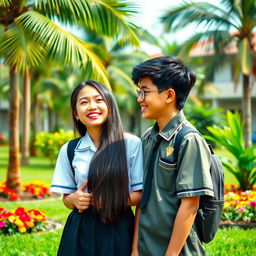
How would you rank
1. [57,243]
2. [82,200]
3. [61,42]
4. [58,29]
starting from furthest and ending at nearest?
[58,29]
[61,42]
[57,243]
[82,200]

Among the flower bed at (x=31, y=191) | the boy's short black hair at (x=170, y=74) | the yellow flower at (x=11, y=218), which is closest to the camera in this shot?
the boy's short black hair at (x=170, y=74)

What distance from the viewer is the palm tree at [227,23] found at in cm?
1320

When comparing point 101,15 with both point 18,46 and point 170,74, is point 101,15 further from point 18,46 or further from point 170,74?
point 170,74

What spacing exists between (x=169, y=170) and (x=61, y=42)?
192 inches

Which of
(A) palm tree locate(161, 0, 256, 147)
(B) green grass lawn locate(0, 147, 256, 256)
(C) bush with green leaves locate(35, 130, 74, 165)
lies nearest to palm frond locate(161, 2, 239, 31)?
(A) palm tree locate(161, 0, 256, 147)

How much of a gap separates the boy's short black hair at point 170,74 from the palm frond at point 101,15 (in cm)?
466

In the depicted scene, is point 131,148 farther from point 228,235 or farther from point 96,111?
point 228,235

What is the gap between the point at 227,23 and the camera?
1370 centimetres

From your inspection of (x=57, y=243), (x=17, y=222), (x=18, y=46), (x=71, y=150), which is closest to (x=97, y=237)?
(x=71, y=150)

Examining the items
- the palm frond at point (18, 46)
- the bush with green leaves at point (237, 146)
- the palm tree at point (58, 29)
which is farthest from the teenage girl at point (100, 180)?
the bush with green leaves at point (237, 146)

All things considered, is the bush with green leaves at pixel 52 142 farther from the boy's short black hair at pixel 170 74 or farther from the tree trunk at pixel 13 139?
the boy's short black hair at pixel 170 74

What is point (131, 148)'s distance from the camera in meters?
2.46

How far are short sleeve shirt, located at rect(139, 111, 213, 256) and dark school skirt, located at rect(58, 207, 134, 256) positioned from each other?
0.19 metres

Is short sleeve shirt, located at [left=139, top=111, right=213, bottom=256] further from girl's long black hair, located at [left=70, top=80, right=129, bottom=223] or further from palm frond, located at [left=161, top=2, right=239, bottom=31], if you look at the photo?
palm frond, located at [left=161, top=2, right=239, bottom=31]
